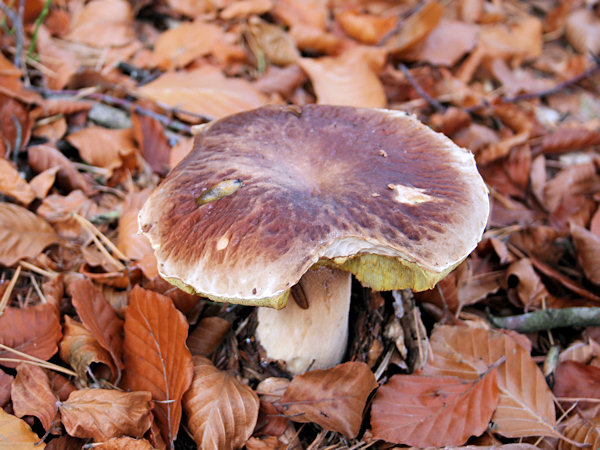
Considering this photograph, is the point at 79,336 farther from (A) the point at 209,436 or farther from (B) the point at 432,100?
(B) the point at 432,100

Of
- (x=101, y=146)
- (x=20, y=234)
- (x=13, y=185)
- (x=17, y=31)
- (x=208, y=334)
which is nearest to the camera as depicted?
(x=208, y=334)

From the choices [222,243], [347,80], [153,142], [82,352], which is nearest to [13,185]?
[153,142]

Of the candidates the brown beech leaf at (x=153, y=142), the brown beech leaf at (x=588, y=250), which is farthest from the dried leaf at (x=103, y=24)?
the brown beech leaf at (x=588, y=250)

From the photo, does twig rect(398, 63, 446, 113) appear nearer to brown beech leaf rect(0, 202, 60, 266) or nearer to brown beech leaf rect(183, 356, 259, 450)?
brown beech leaf rect(183, 356, 259, 450)

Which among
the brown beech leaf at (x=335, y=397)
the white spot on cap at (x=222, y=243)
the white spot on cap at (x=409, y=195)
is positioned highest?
the white spot on cap at (x=222, y=243)

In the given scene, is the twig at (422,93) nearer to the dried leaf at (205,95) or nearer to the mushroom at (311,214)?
the dried leaf at (205,95)

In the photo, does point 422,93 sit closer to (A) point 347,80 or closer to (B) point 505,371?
(A) point 347,80

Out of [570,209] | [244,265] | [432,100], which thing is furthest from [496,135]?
[244,265]
